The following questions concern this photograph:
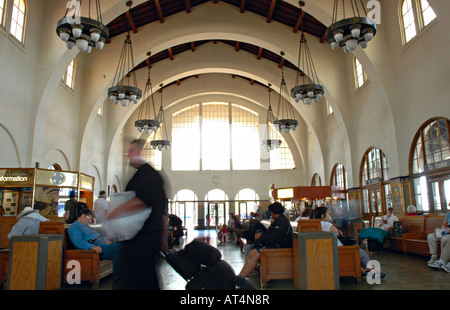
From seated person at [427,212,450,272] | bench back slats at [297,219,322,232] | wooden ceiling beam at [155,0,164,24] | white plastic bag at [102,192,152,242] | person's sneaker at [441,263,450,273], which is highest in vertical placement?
wooden ceiling beam at [155,0,164,24]

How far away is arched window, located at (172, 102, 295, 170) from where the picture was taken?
81.6ft

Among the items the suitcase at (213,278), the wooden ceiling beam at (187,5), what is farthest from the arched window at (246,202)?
the suitcase at (213,278)

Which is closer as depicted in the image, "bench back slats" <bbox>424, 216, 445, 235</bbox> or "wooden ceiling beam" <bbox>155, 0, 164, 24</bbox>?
"bench back slats" <bbox>424, 216, 445, 235</bbox>

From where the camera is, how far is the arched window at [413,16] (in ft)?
33.1

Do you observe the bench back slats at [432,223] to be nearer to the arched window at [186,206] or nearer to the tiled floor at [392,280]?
the tiled floor at [392,280]

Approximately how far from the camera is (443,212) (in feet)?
32.1

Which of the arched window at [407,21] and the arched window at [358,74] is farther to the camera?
the arched window at [358,74]

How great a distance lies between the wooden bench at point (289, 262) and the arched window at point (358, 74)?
1089 centimetres

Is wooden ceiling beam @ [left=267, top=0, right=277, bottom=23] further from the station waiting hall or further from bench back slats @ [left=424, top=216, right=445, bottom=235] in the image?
bench back slats @ [left=424, top=216, right=445, bottom=235]

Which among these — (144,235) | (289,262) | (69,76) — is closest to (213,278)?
(144,235)

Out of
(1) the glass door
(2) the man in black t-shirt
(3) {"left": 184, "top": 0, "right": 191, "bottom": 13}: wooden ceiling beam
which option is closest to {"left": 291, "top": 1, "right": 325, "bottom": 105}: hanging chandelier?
(1) the glass door

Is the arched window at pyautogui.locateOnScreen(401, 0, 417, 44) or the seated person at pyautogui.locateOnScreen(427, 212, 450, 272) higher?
the arched window at pyautogui.locateOnScreen(401, 0, 417, 44)

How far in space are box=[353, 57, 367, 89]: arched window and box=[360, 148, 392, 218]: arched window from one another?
115 inches

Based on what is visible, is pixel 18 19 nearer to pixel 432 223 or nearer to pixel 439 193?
pixel 432 223
